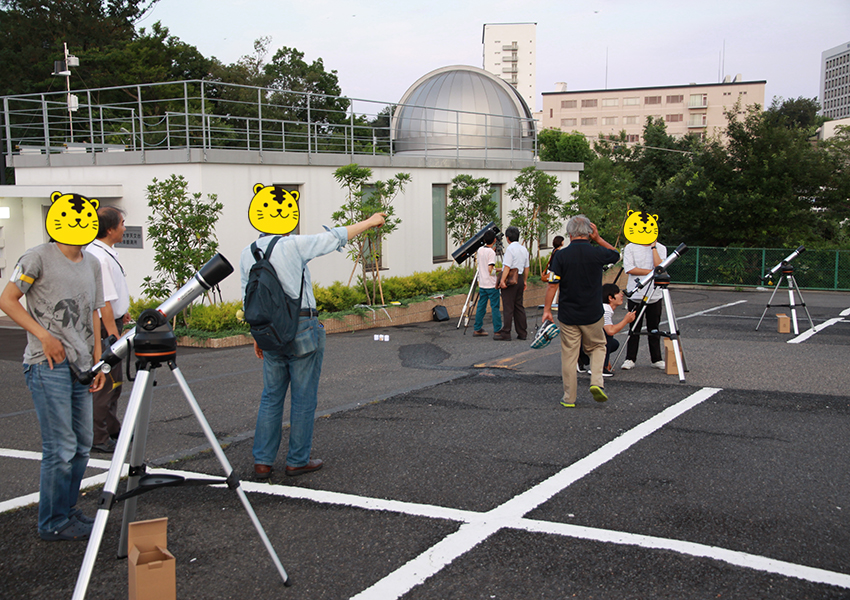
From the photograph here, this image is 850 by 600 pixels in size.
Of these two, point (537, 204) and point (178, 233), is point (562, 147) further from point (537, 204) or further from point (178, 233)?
point (178, 233)

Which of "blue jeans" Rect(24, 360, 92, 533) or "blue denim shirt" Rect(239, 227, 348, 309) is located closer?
"blue jeans" Rect(24, 360, 92, 533)

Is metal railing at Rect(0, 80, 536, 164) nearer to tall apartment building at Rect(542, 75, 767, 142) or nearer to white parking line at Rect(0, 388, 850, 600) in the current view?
white parking line at Rect(0, 388, 850, 600)

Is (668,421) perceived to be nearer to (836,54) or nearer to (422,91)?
(422,91)

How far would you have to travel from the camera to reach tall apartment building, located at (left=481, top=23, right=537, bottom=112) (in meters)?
143

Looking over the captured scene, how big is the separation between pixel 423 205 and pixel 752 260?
12.6 metres

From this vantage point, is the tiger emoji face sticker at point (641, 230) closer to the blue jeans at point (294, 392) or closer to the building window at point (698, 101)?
Result: the blue jeans at point (294, 392)

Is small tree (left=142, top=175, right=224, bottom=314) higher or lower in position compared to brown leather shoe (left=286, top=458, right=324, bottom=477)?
higher

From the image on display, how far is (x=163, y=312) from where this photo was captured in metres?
Answer: 3.69

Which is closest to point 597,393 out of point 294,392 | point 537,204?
point 294,392

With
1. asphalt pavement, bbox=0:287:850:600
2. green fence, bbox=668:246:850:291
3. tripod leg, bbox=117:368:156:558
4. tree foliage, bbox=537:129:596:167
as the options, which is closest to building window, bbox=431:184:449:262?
green fence, bbox=668:246:850:291

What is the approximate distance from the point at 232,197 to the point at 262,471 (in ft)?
30.2

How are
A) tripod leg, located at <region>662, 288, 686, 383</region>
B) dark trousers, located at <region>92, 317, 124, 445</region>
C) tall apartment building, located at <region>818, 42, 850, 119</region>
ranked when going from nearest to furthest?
dark trousers, located at <region>92, 317, 124, 445</region> → tripod leg, located at <region>662, 288, 686, 383</region> → tall apartment building, located at <region>818, 42, 850, 119</region>

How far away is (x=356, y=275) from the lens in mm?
16250

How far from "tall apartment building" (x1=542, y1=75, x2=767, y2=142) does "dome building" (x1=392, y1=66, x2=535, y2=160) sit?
8653 cm
